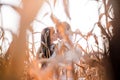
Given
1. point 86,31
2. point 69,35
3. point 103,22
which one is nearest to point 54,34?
point 69,35

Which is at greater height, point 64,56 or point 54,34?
point 54,34

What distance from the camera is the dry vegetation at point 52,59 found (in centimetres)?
127

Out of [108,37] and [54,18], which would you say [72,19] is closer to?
[54,18]

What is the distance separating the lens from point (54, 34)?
4.41 feet

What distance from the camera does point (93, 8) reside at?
4.76 feet

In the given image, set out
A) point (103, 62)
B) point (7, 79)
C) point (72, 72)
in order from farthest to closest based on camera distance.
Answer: point (103, 62), point (72, 72), point (7, 79)

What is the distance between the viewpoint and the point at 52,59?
Answer: 132 centimetres

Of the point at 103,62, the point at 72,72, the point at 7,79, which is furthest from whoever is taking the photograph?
the point at 103,62

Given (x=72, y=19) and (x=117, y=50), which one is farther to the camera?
(x=117, y=50)

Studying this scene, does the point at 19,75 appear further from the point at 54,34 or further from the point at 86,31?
the point at 86,31

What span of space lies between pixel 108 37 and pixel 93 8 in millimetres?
195

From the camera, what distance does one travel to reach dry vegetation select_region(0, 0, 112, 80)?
1268mm

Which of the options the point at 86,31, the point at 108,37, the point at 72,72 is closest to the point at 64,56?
the point at 72,72

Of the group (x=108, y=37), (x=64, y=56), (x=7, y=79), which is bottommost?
(x=7, y=79)
